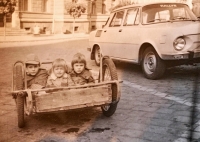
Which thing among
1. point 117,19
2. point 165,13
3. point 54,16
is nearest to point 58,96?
point 165,13

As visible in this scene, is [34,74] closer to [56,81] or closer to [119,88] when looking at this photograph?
[56,81]

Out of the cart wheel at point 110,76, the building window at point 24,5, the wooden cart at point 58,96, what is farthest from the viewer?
the building window at point 24,5

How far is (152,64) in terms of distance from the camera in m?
6.23

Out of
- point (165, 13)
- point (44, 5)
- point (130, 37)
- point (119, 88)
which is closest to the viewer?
point (119, 88)

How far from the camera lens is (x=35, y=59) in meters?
3.77

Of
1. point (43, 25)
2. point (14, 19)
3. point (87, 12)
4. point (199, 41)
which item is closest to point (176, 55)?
point (199, 41)

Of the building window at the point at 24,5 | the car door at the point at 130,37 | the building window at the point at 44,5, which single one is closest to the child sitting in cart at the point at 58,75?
the car door at the point at 130,37

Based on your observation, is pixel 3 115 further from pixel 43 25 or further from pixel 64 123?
pixel 43 25

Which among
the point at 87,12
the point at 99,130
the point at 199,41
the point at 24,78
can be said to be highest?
the point at 87,12

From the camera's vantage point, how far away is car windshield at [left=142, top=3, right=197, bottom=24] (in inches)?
254

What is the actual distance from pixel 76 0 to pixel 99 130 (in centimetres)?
2219

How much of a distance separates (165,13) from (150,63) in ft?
3.96

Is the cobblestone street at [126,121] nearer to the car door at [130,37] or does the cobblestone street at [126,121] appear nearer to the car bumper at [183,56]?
the car bumper at [183,56]

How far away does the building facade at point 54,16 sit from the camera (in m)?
21.9
